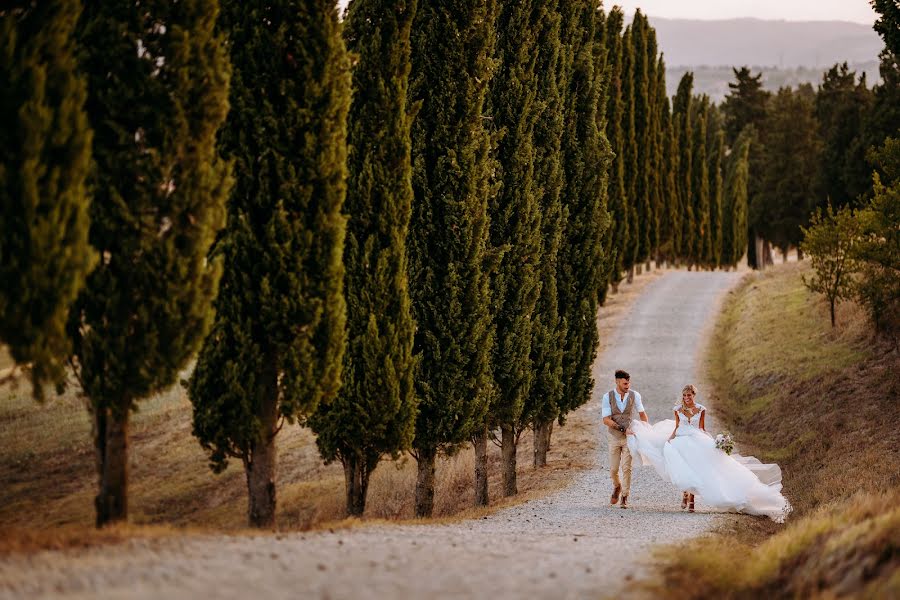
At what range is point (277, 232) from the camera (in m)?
11.1

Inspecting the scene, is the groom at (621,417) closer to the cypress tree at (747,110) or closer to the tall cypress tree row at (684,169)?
the tall cypress tree row at (684,169)

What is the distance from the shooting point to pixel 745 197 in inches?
2527

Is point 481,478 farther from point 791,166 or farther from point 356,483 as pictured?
point 791,166

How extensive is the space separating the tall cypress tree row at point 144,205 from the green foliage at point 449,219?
5892mm

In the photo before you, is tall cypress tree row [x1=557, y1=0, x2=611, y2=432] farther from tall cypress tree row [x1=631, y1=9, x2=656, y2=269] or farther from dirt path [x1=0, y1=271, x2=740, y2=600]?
tall cypress tree row [x1=631, y1=9, x2=656, y2=269]

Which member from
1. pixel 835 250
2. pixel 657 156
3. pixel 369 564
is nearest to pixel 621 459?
pixel 369 564

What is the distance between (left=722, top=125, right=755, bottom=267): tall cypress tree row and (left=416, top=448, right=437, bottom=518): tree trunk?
171ft

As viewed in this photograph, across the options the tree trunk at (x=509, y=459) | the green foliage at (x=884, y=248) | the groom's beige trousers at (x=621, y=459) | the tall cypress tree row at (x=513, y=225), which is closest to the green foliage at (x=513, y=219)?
the tall cypress tree row at (x=513, y=225)

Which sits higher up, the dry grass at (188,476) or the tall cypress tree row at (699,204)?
the tall cypress tree row at (699,204)

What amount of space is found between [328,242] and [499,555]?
14.4ft

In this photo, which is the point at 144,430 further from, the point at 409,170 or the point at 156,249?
the point at 156,249

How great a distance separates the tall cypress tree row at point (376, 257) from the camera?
13.6 metres

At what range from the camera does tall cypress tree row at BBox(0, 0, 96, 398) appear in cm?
829

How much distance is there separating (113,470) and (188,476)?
18.5m
